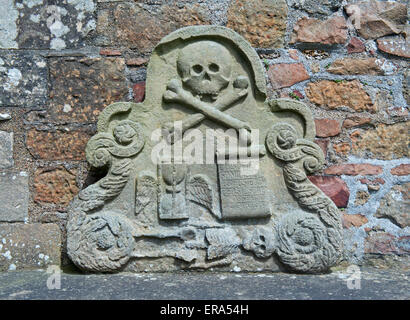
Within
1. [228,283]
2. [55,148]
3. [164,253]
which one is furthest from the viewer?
[55,148]

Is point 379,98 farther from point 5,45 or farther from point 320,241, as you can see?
point 5,45

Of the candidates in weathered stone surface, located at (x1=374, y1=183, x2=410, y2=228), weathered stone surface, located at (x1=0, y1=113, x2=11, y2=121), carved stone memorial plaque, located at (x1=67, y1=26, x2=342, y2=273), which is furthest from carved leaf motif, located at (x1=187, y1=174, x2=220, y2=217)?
weathered stone surface, located at (x1=0, y1=113, x2=11, y2=121)

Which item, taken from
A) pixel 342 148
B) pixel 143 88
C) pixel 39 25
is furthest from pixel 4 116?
pixel 342 148

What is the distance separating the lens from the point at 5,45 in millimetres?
2953

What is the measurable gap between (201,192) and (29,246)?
3.74 feet

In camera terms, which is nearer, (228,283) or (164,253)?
(228,283)

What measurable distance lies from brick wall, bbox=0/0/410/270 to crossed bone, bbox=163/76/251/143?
380 mm

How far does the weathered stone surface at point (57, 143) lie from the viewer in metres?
2.92

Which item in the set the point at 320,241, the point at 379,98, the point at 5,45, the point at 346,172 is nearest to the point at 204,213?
the point at 320,241

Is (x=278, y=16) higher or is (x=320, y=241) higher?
(x=278, y=16)

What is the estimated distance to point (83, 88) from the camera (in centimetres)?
293

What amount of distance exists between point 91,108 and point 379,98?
5.93 ft

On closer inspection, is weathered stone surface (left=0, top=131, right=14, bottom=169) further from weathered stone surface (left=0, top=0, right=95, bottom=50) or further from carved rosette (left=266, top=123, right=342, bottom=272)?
carved rosette (left=266, top=123, right=342, bottom=272)

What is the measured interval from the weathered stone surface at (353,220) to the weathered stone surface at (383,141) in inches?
15.1
